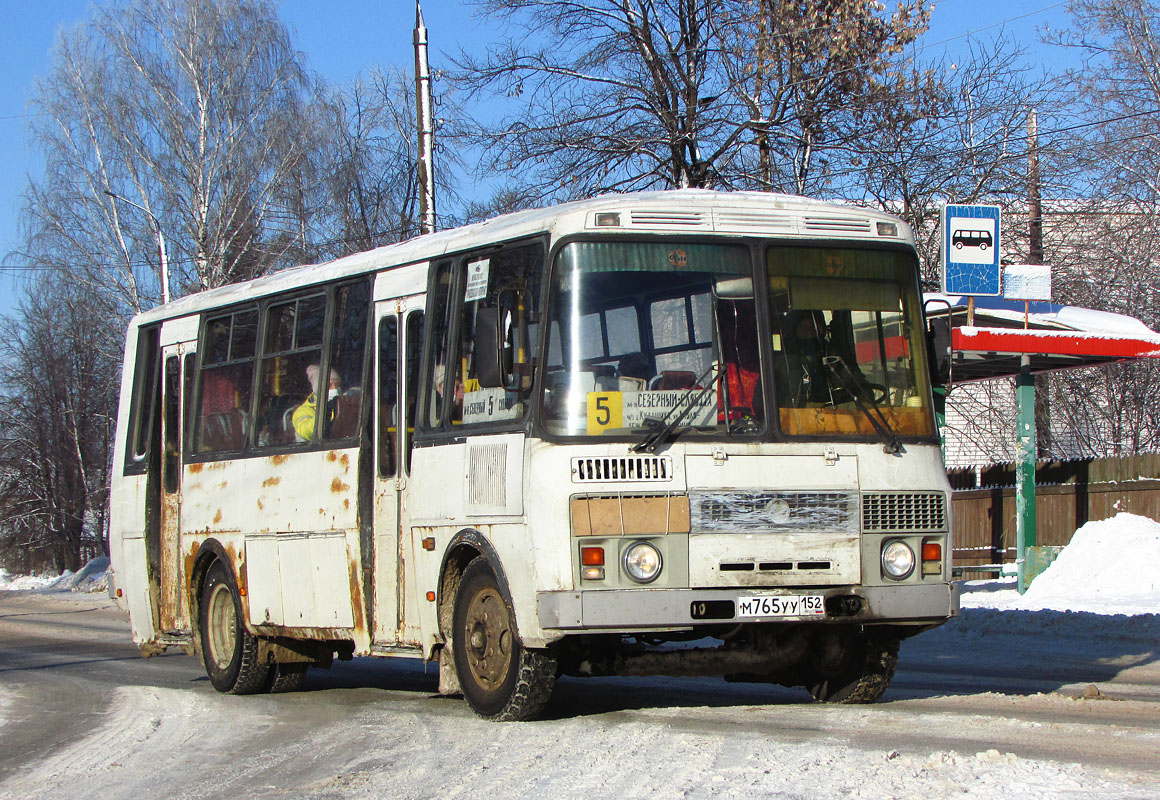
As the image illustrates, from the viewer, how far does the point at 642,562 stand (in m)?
7.96

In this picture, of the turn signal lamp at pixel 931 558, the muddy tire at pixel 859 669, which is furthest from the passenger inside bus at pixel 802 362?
the muddy tire at pixel 859 669

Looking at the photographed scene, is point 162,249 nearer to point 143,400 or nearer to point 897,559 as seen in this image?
point 143,400

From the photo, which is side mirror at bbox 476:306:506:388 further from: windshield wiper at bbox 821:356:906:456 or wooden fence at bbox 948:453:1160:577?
wooden fence at bbox 948:453:1160:577

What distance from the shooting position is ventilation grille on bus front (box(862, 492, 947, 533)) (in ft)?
27.4

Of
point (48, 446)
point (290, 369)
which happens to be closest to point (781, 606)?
point (290, 369)

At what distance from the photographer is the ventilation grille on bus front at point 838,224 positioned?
8.74 metres

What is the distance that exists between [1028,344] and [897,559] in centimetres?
999

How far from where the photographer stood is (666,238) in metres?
8.38

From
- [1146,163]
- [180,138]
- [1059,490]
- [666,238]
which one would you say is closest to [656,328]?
[666,238]

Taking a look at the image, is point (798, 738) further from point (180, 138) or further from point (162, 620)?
point (180, 138)

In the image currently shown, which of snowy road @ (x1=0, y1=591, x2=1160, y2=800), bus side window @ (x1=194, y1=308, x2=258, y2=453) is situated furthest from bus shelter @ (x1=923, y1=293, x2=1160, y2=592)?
bus side window @ (x1=194, y1=308, x2=258, y2=453)

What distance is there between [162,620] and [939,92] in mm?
13106

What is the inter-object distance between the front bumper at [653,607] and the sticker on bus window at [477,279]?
6.47 feet

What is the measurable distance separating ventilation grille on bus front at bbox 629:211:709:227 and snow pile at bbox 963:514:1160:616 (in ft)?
30.2
